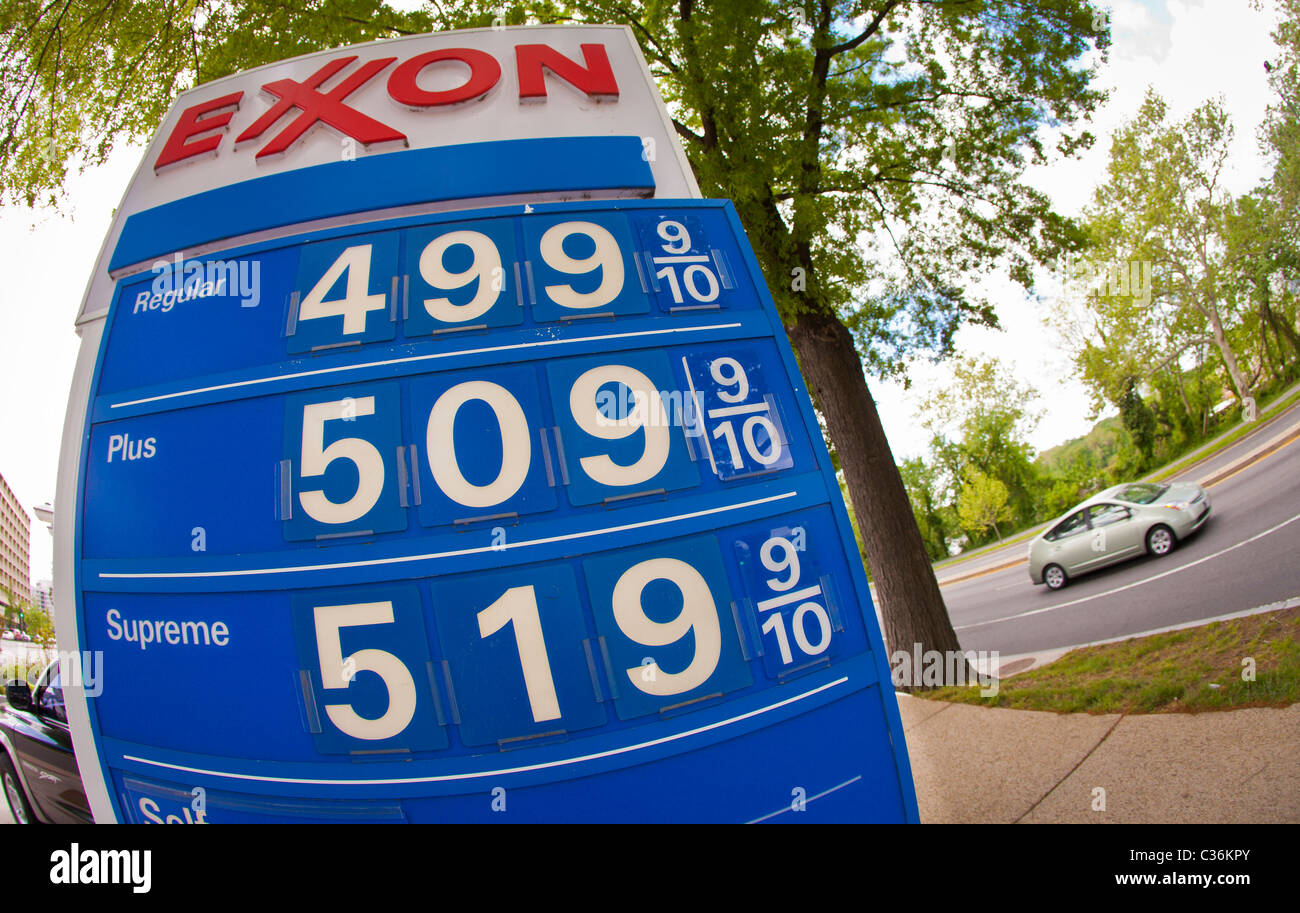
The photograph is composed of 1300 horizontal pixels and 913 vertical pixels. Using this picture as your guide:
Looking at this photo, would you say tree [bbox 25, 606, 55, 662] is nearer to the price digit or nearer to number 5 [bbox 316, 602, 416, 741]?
number 5 [bbox 316, 602, 416, 741]

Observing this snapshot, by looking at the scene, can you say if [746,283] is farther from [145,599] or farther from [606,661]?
[145,599]

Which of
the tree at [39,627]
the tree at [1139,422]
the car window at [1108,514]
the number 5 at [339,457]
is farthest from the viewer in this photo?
the tree at [1139,422]

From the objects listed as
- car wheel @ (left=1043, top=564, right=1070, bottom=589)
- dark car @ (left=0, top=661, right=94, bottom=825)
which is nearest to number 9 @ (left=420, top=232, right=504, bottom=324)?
dark car @ (left=0, top=661, right=94, bottom=825)

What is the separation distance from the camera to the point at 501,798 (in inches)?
60.7

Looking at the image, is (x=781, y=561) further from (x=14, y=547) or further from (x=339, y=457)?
(x=14, y=547)

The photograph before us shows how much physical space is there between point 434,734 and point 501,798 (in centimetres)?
24

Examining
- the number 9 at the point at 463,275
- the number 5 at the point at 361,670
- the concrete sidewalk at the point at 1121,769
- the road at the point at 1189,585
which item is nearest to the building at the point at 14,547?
the number 5 at the point at 361,670

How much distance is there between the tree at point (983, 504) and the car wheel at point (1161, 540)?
23819 millimetres

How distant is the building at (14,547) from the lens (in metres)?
2.88

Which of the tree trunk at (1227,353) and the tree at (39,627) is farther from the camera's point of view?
the tree trunk at (1227,353)

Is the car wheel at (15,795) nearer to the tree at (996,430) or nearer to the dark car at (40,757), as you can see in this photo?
the dark car at (40,757)

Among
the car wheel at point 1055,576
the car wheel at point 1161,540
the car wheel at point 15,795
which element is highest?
the car wheel at point 15,795
